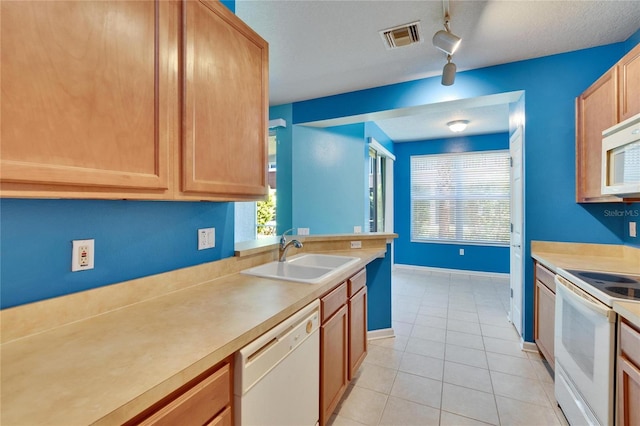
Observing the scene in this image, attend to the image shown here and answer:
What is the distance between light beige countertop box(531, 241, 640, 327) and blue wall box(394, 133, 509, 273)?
114 inches

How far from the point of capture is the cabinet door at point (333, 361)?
1.50 m

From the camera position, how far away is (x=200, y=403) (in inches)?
31.7

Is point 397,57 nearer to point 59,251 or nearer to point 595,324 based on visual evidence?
point 595,324

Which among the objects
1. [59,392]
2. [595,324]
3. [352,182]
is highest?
[352,182]

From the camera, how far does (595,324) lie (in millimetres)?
1394

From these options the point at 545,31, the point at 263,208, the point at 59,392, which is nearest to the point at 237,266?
the point at 59,392

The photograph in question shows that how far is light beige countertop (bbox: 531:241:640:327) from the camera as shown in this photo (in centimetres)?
194

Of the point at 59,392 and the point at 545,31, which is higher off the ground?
the point at 545,31

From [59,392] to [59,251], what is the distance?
0.57 meters

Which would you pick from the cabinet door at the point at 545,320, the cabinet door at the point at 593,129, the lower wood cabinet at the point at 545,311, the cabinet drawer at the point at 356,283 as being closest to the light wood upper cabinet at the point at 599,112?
the cabinet door at the point at 593,129

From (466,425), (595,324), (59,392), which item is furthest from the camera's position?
(466,425)

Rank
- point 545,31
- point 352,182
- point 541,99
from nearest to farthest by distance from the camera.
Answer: point 545,31 < point 541,99 < point 352,182

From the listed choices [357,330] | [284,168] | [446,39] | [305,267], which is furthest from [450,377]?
[284,168]

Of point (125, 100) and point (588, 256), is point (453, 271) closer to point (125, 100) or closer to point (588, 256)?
point (588, 256)
